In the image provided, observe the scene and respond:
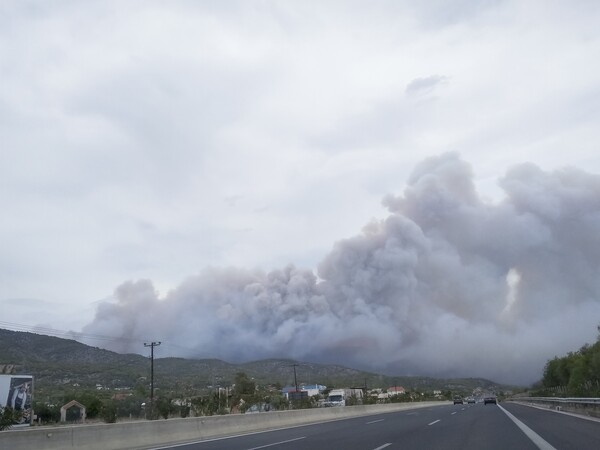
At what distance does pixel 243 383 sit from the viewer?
99.9 metres

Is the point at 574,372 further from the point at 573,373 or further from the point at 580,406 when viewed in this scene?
the point at 580,406

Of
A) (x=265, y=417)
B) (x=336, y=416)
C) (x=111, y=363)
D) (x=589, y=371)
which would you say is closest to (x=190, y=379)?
(x=111, y=363)

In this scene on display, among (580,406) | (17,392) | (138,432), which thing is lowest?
(580,406)

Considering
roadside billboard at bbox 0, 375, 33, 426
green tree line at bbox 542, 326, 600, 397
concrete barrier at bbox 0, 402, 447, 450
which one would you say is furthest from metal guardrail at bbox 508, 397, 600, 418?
roadside billboard at bbox 0, 375, 33, 426

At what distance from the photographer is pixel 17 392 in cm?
4081

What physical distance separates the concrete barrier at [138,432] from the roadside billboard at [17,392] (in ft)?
51.7

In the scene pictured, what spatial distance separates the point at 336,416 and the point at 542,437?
28203 mm

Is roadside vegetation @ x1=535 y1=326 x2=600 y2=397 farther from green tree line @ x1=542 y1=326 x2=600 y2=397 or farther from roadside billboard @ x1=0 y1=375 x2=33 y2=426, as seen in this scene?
roadside billboard @ x1=0 y1=375 x2=33 y2=426

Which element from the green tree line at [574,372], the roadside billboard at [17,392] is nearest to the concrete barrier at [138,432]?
the roadside billboard at [17,392]

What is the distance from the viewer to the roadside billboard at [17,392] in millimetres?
39625

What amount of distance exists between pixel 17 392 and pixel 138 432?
24.0 meters

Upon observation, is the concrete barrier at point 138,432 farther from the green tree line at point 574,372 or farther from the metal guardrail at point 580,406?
the green tree line at point 574,372

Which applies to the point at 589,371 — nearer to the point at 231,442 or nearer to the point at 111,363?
the point at 231,442

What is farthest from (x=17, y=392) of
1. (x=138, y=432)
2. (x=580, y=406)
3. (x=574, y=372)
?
(x=574, y=372)
